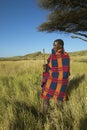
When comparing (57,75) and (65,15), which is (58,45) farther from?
(65,15)

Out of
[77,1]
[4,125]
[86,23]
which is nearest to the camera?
[4,125]

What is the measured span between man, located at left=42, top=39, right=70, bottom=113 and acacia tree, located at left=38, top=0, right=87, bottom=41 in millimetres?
12191

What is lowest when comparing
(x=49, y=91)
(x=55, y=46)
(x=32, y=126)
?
(x=32, y=126)

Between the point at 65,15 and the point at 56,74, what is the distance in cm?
1344

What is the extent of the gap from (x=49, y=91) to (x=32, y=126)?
1.31m

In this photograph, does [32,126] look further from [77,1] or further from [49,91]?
[77,1]

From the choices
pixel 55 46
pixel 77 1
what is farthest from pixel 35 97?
pixel 77 1

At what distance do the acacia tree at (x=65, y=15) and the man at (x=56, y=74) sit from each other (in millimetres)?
12191

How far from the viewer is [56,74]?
18.1ft

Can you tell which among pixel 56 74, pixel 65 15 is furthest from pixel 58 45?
pixel 65 15

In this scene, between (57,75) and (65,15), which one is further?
(65,15)

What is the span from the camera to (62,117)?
15.3ft

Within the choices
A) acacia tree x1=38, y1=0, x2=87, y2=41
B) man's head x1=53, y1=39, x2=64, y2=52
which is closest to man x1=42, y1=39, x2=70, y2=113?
man's head x1=53, y1=39, x2=64, y2=52

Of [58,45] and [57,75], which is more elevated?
[58,45]
